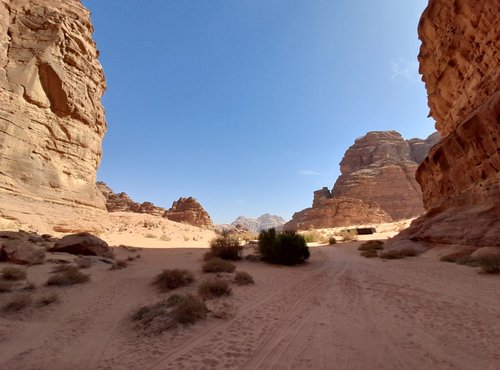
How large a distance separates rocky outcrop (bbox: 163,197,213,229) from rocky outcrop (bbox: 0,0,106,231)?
115 ft

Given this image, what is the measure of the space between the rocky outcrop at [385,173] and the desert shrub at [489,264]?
6449 centimetres

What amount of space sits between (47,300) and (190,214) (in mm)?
49384

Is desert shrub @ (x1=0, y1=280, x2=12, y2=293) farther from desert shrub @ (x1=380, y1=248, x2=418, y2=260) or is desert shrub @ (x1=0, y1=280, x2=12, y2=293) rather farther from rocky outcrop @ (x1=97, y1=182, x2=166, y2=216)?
rocky outcrop @ (x1=97, y1=182, x2=166, y2=216)

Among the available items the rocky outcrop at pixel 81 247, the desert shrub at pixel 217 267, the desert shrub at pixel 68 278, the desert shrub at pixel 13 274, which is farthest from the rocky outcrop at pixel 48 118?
the desert shrub at pixel 217 267

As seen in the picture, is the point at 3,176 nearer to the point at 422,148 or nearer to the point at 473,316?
the point at 473,316

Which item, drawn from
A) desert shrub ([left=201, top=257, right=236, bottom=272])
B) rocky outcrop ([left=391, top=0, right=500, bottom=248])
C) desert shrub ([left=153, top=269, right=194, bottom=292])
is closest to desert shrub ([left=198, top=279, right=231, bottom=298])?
desert shrub ([left=153, top=269, right=194, bottom=292])

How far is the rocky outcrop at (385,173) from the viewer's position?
71.5 metres

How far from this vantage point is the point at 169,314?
4.42m

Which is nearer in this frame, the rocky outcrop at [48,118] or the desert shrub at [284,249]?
the desert shrub at [284,249]

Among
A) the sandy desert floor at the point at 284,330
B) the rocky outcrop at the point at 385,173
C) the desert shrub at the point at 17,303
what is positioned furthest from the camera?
the rocky outcrop at the point at 385,173

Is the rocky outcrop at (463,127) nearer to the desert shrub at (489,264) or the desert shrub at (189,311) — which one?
the desert shrub at (489,264)

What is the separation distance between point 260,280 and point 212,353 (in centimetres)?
424

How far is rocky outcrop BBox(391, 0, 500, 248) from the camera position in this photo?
9.94 m

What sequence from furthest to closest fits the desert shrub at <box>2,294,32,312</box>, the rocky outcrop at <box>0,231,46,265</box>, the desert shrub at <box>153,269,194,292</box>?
the rocky outcrop at <box>0,231,46,265</box> < the desert shrub at <box>153,269,194,292</box> < the desert shrub at <box>2,294,32,312</box>
